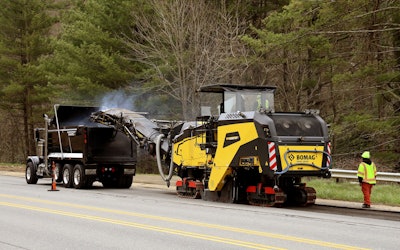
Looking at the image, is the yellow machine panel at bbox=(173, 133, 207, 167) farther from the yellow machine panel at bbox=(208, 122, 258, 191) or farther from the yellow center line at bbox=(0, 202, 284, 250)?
the yellow center line at bbox=(0, 202, 284, 250)

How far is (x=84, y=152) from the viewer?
23.9m

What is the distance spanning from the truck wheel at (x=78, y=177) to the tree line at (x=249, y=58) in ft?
32.5

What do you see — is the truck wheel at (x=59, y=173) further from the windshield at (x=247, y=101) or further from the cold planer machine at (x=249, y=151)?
the windshield at (x=247, y=101)

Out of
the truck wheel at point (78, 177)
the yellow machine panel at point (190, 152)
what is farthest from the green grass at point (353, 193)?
the truck wheel at point (78, 177)

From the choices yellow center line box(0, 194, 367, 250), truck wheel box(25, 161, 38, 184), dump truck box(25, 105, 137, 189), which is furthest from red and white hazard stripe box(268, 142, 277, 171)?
truck wheel box(25, 161, 38, 184)

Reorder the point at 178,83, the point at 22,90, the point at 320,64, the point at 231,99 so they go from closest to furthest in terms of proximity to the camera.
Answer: the point at 231,99, the point at 320,64, the point at 178,83, the point at 22,90

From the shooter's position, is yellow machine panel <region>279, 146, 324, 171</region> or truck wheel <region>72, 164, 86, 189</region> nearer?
yellow machine panel <region>279, 146, 324, 171</region>

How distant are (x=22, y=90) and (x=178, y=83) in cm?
1984

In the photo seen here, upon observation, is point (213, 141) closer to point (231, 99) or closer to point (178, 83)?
point (231, 99)

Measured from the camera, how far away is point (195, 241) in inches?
425

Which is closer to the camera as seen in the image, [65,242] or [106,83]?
[65,242]

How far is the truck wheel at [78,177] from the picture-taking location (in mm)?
24000

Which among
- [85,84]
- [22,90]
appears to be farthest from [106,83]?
[22,90]

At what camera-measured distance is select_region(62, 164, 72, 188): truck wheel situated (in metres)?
24.8
